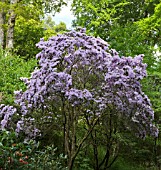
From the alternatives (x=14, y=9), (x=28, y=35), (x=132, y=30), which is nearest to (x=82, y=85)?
(x=132, y=30)

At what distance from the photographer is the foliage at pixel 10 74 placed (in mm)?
8094

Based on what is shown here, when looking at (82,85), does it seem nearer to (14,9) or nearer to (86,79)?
(86,79)

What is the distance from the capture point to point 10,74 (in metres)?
8.68

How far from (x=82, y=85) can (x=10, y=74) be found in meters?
3.40

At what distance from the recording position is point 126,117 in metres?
5.81

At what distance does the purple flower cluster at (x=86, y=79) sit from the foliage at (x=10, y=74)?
7.45 feet

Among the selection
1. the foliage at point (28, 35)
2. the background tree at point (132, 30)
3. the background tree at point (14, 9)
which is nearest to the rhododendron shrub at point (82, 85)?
the background tree at point (132, 30)

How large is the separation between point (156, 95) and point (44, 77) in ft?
11.4

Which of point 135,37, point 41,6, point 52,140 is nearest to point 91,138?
point 52,140

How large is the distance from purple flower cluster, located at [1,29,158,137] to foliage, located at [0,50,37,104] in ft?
7.45

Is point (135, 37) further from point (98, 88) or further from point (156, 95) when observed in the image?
point (98, 88)

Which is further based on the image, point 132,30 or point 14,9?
point 14,9

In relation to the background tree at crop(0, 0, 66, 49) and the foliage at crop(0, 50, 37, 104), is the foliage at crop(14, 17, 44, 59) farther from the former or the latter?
the foliage at crop(0, 50, 37, 104)

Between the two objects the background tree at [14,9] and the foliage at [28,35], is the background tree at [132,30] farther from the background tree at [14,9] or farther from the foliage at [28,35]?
the foliage at [28,35]
